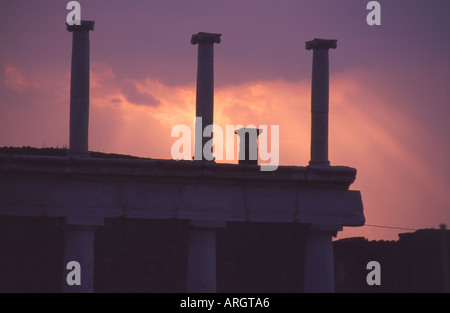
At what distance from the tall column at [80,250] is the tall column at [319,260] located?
6822 millimetres

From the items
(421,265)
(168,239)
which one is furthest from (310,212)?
(421,265)

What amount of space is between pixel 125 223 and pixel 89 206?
8664 millimetres

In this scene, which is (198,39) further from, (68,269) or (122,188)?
Result: (68,269)

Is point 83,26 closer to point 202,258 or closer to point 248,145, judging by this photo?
point 202,258

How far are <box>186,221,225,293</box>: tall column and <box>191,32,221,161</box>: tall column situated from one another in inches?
106

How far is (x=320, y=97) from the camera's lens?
3434 cm

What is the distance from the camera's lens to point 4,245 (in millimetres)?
39219

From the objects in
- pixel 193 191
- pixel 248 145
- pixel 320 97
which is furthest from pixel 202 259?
pixel 248 145

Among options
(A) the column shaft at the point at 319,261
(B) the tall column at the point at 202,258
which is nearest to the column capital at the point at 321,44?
(A) the column shaft at the point at 319,261

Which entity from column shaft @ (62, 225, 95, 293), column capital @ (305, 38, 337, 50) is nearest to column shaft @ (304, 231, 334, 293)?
column capital @ (305, 38, 337, 50)

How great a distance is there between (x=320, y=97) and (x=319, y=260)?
535 cm

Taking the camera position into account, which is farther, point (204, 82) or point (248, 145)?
point (248, 145)

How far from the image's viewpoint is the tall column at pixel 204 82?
33469 millimetres

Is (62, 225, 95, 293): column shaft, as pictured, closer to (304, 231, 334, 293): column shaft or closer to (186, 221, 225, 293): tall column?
(186, 221, 225, 293): tall column
